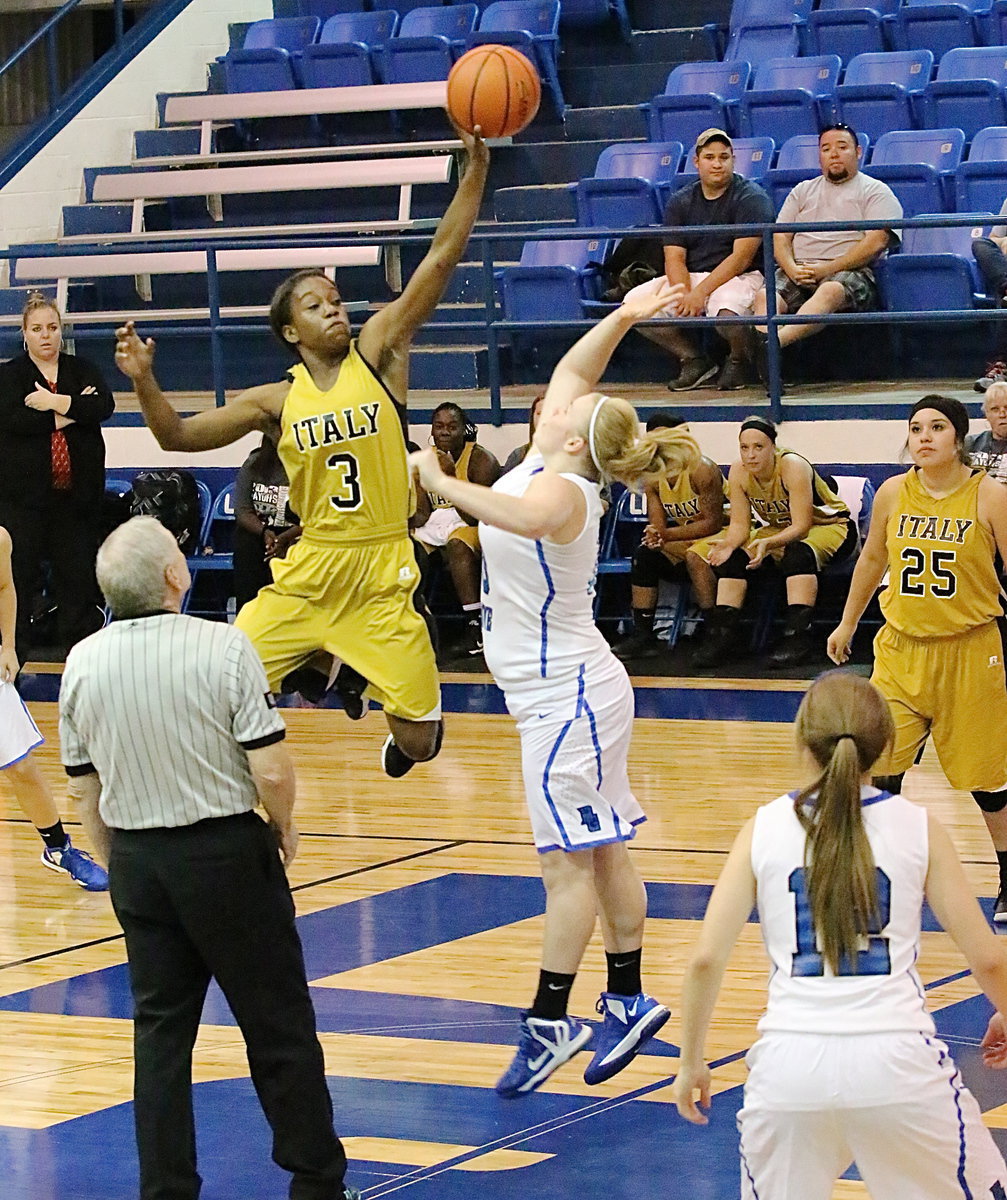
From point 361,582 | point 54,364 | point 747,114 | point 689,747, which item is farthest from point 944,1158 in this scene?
point 747,114

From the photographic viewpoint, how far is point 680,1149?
4555 mm

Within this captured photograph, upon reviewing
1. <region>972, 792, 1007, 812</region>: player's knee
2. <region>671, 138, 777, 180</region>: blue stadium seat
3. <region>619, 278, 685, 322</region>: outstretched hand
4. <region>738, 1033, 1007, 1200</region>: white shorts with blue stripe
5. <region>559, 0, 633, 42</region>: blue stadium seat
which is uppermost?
<region>559, 0, 633, 42</region>: blue stadium seat

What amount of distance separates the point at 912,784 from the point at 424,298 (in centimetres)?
344

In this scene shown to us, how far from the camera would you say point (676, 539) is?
1055 cm

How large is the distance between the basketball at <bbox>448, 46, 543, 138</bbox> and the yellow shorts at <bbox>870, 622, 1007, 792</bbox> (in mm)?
2424

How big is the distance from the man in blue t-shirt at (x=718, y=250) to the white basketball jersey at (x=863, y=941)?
777 cm

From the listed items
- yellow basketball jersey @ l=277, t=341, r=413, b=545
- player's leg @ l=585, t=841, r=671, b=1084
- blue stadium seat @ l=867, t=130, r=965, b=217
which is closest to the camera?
player's leg @ l=585, t=841, r=671, b=1084

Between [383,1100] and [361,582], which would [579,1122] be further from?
[361,582]

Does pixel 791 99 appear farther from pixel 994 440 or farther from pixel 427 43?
pixel 994 440

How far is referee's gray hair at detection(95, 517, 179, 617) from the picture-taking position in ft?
13.2

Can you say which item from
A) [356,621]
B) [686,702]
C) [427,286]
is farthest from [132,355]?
[686,702]

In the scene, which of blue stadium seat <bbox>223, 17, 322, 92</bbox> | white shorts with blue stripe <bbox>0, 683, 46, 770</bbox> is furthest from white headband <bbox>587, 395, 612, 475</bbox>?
blue stadium seat <bbox>223, 17, 322, 92</bbox>

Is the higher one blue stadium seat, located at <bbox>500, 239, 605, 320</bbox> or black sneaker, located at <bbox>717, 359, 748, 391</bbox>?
blue stadium seat, located at <bbox>500, 239, 605, 320</bbox>

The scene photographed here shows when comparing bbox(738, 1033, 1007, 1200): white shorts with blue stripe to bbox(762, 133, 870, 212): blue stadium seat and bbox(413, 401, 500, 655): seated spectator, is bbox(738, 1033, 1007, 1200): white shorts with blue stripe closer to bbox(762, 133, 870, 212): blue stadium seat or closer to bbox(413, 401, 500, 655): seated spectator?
bbox(413, 401, 500, 655): seated spectator
